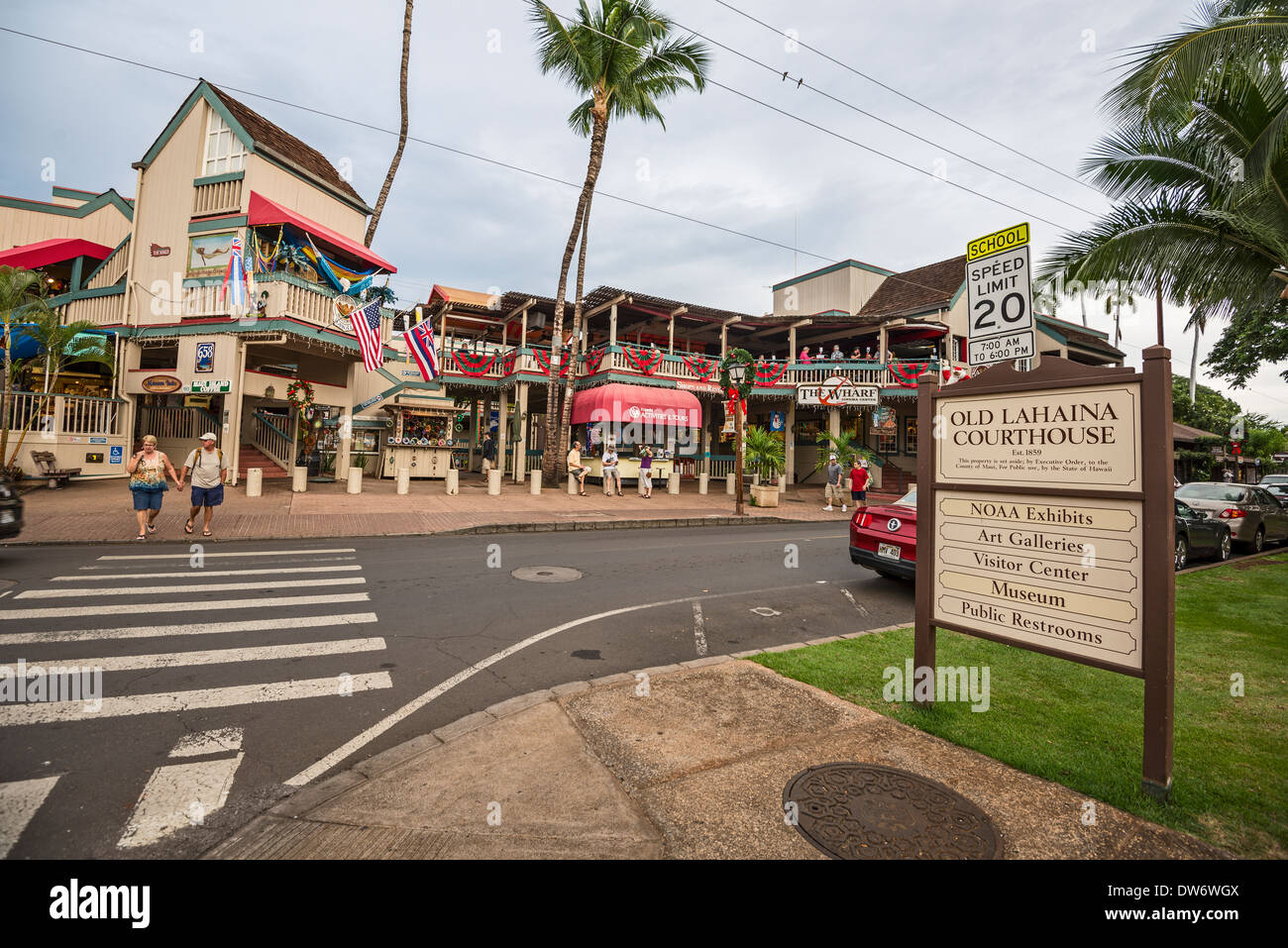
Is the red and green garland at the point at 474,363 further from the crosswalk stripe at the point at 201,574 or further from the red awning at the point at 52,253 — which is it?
the crosswalk stripe at the point at 201,574

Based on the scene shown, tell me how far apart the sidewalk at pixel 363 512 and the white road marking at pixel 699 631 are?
24.2 feet

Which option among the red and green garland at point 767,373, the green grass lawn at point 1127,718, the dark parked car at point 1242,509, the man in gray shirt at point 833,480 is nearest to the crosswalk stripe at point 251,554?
the green grass lawn at point 1127,718

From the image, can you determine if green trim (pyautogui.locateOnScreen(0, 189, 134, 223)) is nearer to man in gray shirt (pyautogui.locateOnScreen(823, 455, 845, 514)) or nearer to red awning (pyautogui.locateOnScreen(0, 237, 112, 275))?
red awning (pyautogui.locateOnScreen(0, 237, 112, 275))

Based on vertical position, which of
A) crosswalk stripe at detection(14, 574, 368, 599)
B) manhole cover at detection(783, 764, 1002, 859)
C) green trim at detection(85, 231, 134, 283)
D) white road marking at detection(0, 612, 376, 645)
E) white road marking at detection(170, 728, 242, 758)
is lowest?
white road marking at detection(170, 728, 242, 758)

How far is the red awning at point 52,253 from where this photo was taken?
2100 centimetres

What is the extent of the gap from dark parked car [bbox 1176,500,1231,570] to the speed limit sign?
827 cm

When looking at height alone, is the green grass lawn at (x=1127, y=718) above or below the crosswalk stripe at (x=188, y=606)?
below

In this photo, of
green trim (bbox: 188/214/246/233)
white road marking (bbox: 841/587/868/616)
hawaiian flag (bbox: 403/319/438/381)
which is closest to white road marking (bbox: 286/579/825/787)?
white road marking (bbox: 841/587/868/616)

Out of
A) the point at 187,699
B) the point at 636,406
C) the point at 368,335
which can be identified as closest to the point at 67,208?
the point at 368,335

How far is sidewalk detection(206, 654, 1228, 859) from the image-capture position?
271cm

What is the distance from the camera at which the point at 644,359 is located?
2442 cm

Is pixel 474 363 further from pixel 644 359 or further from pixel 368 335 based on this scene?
pixel 644 359
